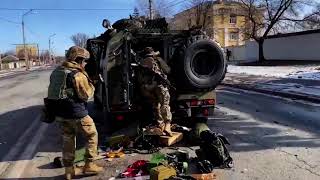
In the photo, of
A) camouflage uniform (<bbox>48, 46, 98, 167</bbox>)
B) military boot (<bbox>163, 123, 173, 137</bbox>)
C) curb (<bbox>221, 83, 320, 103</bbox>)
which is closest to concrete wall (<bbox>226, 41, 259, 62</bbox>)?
curb (<bbox>221, 83, 320, 103</bbox>)

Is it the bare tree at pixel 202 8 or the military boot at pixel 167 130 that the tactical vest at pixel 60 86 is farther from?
→ the bare tree at pixel 202 8

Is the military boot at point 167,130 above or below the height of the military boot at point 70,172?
above

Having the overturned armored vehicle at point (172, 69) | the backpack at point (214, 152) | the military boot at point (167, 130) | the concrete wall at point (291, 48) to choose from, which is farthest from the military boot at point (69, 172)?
the concrete wall at point (291, 48)

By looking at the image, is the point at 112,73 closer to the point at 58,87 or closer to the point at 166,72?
the point at 166,72

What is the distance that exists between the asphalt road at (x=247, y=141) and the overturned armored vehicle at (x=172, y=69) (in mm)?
984

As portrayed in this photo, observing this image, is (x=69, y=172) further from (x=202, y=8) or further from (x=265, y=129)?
(x=202, y=8)

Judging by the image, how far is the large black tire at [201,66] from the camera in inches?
336

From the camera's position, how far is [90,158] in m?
6.27

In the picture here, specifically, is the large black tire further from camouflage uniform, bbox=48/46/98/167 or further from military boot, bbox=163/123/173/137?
camouflage uniform, bbox=48/46/98/167

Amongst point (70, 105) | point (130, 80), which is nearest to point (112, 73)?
point (130, 80)

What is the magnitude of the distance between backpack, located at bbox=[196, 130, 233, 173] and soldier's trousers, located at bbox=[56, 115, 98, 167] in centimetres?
146

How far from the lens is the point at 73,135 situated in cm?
624

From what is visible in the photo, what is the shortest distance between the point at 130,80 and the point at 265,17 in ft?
149

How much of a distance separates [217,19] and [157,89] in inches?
3340
